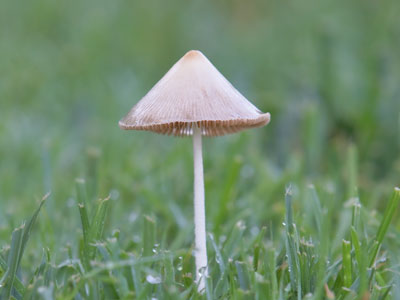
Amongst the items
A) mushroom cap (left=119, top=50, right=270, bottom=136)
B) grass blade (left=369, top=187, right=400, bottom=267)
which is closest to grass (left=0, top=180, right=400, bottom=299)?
grass blade (left=369, top=187, right=400, bottom=267)

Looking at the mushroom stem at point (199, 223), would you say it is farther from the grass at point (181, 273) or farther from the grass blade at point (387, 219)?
the grass blade at point (387, 219)

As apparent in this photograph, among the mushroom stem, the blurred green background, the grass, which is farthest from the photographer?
the blurred green background

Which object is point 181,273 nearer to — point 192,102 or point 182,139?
point 192,102

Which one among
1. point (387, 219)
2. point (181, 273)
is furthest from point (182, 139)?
point (387, 219)

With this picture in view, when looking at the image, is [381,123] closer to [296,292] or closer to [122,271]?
[296,292]

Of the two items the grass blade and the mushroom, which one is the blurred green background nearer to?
the grass blade

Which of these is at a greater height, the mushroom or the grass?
the mushroom
